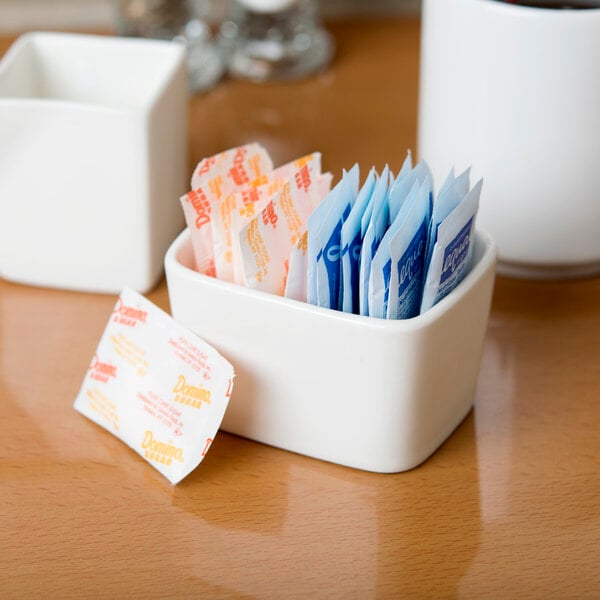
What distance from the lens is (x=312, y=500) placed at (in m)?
0.54

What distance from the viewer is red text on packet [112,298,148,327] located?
57 cm

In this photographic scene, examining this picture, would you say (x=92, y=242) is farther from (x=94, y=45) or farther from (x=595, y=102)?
(x=595, y=102)

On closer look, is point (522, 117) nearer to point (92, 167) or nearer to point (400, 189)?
point (400, 189)

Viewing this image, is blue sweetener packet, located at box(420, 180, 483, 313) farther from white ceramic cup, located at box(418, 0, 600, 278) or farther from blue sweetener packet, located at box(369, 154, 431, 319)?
white ceramic cup, located at box(418, 0, 600, 278)

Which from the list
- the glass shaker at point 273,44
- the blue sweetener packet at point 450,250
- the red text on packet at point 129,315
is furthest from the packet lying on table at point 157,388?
the glass shaker at point 273,44

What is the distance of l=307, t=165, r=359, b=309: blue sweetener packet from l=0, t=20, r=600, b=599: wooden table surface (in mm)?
96

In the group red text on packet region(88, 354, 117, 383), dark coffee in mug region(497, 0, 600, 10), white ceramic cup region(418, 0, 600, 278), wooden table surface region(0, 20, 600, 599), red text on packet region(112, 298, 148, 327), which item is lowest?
wooden table surface region(0, 20, 600, 599)

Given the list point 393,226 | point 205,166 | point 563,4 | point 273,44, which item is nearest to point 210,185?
point 205,166

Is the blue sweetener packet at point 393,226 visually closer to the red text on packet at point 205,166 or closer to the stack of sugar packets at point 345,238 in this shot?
the stack of sugar packets at point 345,238

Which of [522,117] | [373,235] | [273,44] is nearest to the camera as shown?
[373,235]

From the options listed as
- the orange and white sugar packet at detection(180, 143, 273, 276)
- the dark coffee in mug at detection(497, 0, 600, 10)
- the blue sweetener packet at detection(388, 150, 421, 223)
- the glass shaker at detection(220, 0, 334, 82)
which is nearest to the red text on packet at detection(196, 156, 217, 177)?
the orange and white sugar packet at detection(180, 143, 273, 276)

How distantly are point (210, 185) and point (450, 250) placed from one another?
134 millimetres

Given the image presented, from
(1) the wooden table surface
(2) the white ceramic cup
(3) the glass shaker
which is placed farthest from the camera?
(3) the glass shaker

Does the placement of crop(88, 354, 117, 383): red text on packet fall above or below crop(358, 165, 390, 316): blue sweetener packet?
below
